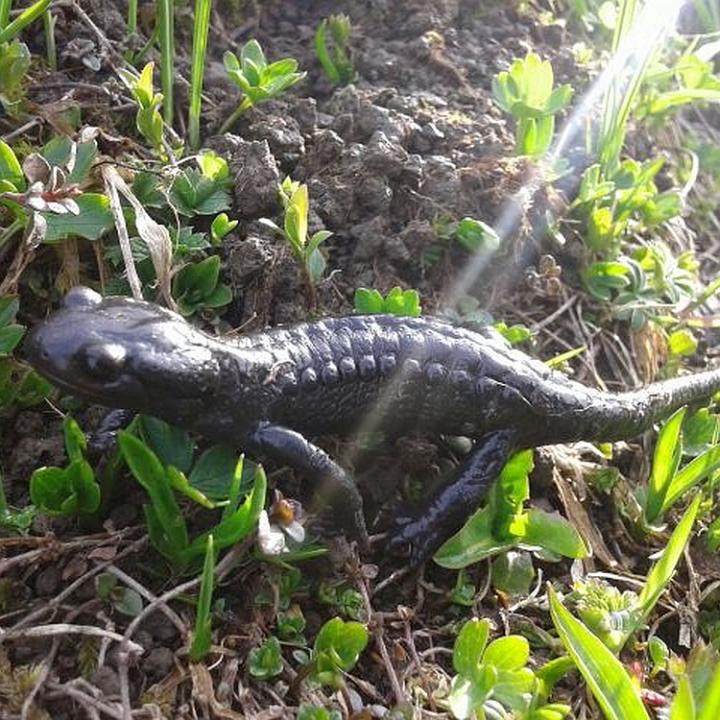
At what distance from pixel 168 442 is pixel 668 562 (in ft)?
5.11

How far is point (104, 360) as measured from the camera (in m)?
2.49

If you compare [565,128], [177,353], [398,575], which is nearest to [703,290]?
[565,128]

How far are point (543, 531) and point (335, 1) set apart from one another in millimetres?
3036

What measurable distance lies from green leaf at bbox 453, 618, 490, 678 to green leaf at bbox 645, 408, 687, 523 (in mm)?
1075

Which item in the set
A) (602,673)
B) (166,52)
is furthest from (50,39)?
(602,673)

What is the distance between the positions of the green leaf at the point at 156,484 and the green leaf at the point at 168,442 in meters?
0.23

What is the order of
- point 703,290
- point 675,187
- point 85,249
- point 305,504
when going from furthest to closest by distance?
1. point 675,187
2. point 703,290
3. point 85,249
4. point 305,504

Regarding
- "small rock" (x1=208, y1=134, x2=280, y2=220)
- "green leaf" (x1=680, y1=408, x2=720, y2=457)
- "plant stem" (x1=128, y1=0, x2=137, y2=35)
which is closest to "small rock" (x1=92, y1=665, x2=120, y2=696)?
"small rock" (x1=208, y1=134, x2=280, y2=220)

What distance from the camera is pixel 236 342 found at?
2971mm

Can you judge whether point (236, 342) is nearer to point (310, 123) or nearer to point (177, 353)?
point (177, 353)

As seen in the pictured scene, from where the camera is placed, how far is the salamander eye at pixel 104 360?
8.14 ft

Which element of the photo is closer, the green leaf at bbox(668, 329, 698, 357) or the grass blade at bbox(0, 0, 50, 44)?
the grass blade at bbox(0, 0, 50, 44)

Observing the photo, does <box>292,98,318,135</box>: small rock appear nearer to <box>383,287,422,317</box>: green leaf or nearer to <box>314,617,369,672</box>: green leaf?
<box>383,287,422,317</box>: green leaf

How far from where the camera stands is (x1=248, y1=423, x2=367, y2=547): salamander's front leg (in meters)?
2.86
